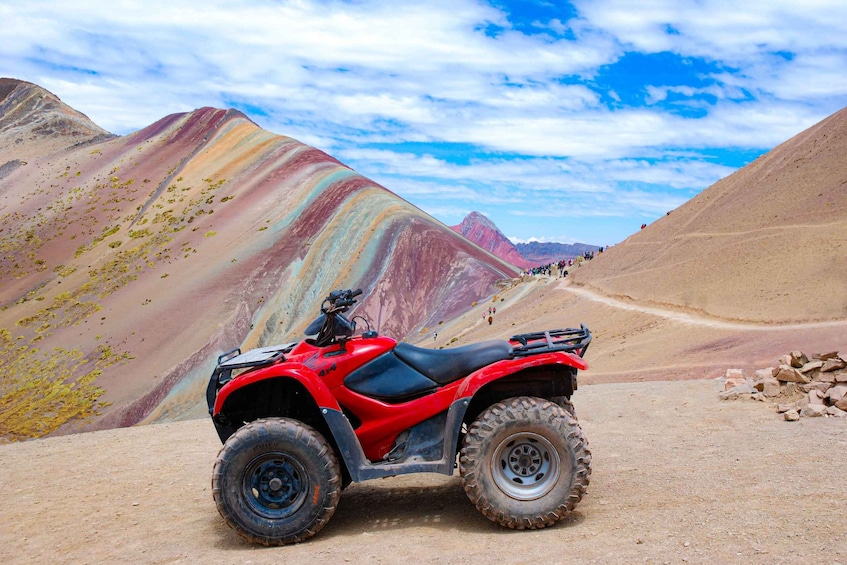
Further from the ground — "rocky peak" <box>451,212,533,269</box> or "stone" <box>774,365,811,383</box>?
"rocky peak" <box>451,212,533,269</box>

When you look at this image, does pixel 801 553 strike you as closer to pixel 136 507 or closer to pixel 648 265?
pixel 136 507

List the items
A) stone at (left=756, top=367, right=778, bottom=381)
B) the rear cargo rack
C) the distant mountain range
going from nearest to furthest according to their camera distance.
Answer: the rear cargo rack, stone at (left=756, top=367, right=778, bottom=381), the distant mountain range

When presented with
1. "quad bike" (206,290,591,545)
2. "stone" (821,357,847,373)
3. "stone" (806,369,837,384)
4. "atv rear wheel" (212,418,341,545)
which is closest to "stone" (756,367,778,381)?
"stone" (806,369,837,384)

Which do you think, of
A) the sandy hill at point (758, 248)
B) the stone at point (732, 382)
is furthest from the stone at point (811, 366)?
the sandy hill at point (758, 248)

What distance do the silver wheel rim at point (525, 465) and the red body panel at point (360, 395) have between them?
558 mm

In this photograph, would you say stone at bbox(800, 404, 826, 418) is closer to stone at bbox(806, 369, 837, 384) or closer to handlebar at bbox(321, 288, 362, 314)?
stone at bbox(806, 369, 837, 384)

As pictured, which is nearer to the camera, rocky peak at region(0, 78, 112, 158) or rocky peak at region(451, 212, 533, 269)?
rocky peak at region(0, 78, 112, 158)

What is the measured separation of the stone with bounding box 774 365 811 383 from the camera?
9.52 m

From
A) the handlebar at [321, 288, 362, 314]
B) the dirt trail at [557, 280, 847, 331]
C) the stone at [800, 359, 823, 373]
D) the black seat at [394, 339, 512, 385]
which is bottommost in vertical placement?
the black seat at [394, 339, 512, 385]

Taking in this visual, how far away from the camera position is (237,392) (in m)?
6.34

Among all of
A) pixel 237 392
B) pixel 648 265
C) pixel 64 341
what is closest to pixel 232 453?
pixel 237 392

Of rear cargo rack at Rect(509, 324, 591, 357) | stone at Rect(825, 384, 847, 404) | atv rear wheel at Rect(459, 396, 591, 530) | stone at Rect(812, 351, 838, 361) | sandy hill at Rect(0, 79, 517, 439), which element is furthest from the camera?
sandy hill at Rect(0, 79, 517, 439)

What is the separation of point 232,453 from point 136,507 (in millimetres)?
2170

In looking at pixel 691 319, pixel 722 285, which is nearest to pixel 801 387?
pixel 691 319
